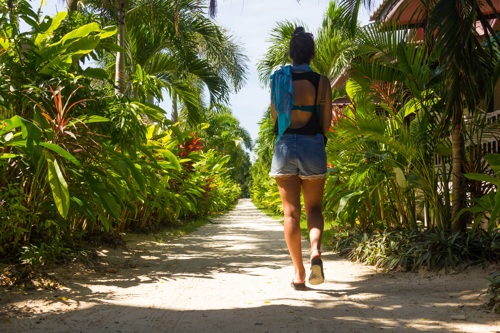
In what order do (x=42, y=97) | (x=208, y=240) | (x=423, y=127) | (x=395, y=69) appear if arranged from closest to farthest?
(x=42, y=97) < (x=423, y=127) < (x=395, y=69) < (x=208, y=240)

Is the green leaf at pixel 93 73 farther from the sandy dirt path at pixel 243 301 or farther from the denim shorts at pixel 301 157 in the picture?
the denim shorts at pixel 301 157

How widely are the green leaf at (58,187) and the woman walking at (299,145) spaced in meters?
1.53

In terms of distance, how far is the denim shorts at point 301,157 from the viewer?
4.18m

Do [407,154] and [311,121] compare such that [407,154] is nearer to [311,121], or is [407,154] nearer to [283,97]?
[311,121]

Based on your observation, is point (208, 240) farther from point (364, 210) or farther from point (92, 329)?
point (92, 329)

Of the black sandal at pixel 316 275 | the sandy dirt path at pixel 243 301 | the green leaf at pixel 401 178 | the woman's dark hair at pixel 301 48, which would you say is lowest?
the sandy dirt path at pixel 243 301

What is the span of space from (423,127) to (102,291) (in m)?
3.64

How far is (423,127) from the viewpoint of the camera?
593cm

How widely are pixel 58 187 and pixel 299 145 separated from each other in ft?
5.95

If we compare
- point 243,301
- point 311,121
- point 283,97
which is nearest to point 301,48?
point 283,97

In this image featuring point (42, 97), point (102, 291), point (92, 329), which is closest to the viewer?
point (92, 329)

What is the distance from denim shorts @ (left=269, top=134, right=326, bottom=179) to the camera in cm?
418

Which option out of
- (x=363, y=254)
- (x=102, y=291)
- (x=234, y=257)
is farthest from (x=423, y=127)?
(x=102, y=291)

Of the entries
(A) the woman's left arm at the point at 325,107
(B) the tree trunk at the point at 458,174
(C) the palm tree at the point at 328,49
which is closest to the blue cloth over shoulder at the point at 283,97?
(A) the woman's left arm at the point at 325,107
